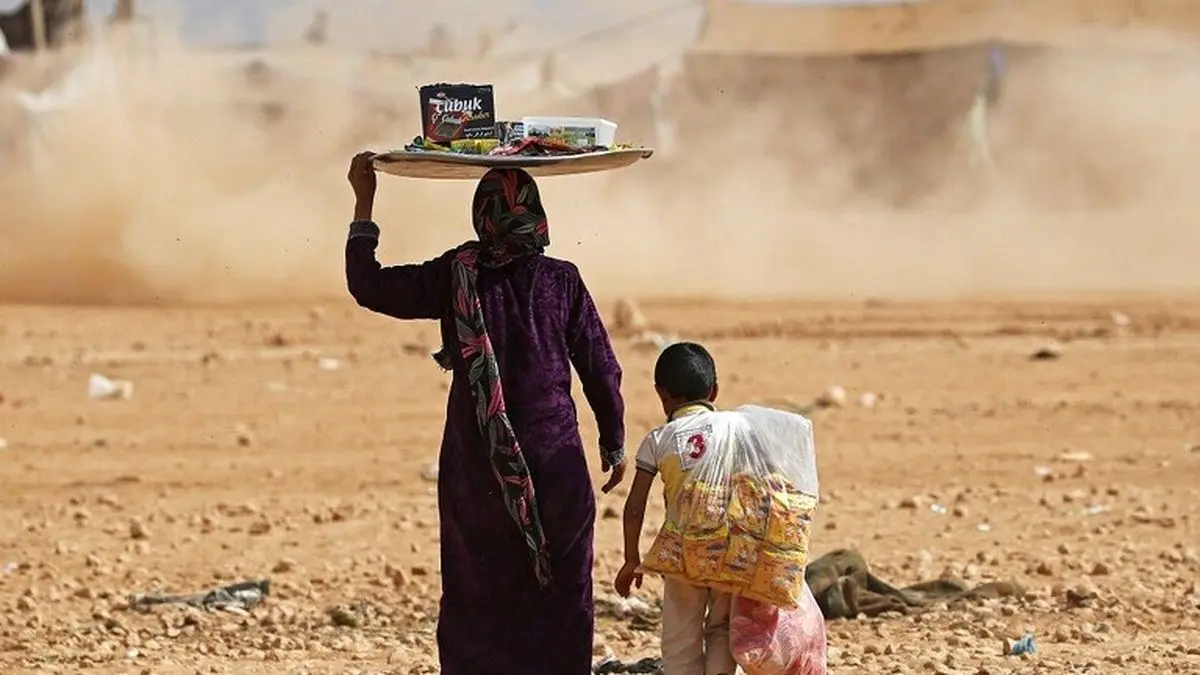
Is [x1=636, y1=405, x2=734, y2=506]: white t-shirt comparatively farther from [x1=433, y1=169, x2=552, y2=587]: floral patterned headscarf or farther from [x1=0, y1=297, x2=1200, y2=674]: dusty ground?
[x1=0, y1=297, x2=1200, y2=674]: dusty ground

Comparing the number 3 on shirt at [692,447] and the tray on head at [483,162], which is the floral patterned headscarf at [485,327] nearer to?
the tray on head at [483,162]

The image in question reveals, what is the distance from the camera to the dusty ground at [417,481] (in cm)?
716

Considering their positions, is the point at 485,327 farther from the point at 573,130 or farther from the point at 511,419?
the point at 573,130

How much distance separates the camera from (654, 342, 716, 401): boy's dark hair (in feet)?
17.3

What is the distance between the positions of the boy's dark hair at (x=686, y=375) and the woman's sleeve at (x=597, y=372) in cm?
15

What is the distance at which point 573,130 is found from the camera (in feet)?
17.7

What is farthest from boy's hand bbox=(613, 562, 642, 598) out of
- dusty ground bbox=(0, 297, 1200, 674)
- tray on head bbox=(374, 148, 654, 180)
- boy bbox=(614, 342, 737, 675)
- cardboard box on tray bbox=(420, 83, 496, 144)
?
dusty ground bbox=(0, 297, 1200, 674)

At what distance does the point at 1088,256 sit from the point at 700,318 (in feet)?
25.3

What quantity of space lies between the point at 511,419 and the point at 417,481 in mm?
5286

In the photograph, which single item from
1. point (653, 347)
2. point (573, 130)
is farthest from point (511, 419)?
point (653, 347)

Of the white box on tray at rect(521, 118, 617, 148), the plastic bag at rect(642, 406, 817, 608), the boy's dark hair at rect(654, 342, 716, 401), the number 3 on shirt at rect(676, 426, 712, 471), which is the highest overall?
the white box on tray at rect(521, 118, 617, 148)

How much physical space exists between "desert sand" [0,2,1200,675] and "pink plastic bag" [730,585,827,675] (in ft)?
4.16

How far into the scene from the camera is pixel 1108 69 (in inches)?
1104

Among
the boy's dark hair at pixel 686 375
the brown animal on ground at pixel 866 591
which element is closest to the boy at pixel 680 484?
the boy's dark hair at pixel 686 375
